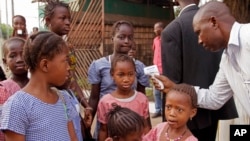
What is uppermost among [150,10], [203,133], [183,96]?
[150,10]

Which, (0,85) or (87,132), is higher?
(0,85)

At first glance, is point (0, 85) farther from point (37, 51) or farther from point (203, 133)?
point (203, 133)

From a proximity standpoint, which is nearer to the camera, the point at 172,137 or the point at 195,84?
the point at 172,137

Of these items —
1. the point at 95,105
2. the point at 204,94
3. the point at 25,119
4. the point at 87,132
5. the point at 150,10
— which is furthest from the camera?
the point at 150,10

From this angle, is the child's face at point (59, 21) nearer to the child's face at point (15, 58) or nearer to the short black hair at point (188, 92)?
the child's face at point (15, 58)

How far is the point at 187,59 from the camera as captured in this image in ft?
8.14

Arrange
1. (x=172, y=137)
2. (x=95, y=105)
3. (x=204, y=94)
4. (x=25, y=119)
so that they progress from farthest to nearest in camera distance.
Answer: (x=95, y=105) < (x=204, y=94) < (x=172, y=137) < (x=25, y=119)

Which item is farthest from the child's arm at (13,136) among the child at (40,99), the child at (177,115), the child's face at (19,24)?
the child's face at (19,24)

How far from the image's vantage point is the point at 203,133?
8.44ft

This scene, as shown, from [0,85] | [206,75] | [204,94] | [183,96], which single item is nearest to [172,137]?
[183,96]

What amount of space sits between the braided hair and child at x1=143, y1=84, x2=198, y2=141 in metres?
0.11

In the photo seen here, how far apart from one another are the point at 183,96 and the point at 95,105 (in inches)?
37.7

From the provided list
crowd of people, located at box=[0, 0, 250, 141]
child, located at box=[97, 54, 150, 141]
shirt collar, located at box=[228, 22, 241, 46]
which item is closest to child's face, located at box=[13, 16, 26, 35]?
crowd of people, located at box=[0, 0, 250, 141]

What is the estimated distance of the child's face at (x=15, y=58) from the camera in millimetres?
2316
